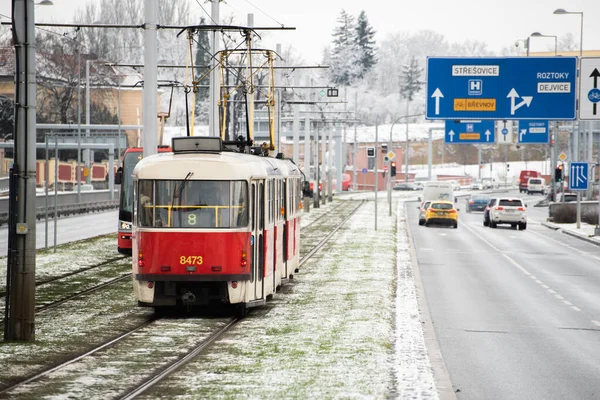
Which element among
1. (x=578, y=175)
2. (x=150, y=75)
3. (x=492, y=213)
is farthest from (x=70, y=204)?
(x=150, y=75)

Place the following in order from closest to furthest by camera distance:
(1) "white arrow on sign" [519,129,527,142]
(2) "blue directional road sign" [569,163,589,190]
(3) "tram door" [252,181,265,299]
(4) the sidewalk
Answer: (3) "tram door" [252,181,265,299] < (4) the sidewalk < (2) "blue directional road sign" [569,163,589,190] < (1) "white arrow on sign" [519,129,527,142]

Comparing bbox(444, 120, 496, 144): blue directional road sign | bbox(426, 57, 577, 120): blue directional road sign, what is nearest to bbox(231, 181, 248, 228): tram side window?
bbox(426, 57, 577, 120): blue directional road sign

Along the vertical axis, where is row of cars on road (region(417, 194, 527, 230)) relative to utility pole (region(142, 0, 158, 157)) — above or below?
below

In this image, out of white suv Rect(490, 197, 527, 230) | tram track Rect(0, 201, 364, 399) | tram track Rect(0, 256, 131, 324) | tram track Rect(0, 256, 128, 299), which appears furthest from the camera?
white suv Rect(490, 197, 527, 230)

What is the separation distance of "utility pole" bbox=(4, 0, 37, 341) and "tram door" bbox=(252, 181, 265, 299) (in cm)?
458

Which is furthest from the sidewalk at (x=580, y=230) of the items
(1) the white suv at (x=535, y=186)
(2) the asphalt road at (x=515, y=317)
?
(1) the white suv at (x=535, y=186)

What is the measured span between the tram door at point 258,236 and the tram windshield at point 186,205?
1.98 ft

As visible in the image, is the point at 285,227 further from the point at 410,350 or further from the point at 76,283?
the point at 410,350

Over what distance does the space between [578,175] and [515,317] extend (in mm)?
34686

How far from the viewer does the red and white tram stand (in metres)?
17.6

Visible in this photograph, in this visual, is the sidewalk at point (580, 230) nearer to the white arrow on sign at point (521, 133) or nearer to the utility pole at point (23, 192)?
the white arrow on sign at point (521, 133)

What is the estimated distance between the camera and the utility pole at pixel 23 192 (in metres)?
14.4

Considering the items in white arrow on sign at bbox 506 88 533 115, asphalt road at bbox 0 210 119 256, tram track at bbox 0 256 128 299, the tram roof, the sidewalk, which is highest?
white arrow on sign at bbox 506 88 533 115

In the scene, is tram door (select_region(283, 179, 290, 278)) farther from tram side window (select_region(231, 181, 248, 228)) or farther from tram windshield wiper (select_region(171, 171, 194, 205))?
tram windshield wiper (select_region(171, 171, 194, 205))
